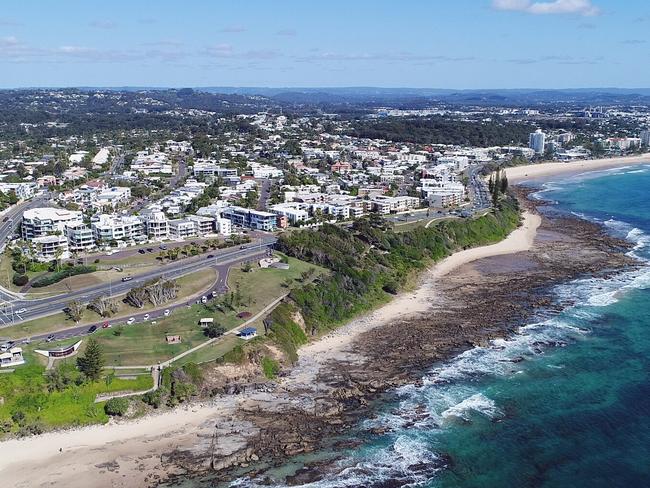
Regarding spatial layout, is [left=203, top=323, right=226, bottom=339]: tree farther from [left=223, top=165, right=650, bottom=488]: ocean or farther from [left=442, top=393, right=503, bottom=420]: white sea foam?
[left=442, top=393, right=503, bottom=420]: white sea foam

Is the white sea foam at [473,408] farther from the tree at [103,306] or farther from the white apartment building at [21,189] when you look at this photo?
the white apartment building at [21,189]

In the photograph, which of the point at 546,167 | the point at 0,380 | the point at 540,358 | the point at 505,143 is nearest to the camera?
the point at 0,380

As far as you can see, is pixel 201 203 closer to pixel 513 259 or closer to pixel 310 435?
pixel 513 259

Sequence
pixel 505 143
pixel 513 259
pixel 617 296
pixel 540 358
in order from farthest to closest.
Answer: pixel 505 143, pixel 513 259, pixel 617 296, pixel 540 358

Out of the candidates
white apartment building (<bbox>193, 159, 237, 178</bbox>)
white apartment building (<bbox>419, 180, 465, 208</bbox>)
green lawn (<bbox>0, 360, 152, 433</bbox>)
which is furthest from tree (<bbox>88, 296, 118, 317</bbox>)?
white apartment building (<bbox>193, 159, 237, 178</bbox>)

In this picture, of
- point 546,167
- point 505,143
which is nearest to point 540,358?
point 546,167

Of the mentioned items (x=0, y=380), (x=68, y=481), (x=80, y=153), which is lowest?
(x=68, y=481)
